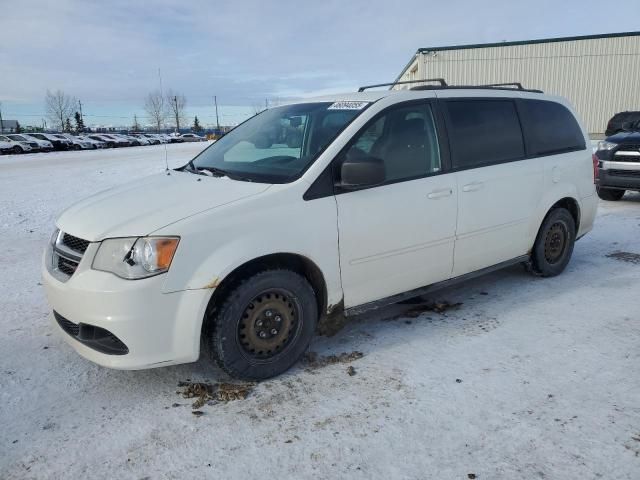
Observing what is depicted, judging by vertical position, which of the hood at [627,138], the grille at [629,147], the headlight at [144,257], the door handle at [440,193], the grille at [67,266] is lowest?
the grille at [67,266]

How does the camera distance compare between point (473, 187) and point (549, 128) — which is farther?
point (549, 128)

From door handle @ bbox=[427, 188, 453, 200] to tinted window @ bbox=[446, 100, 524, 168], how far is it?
0.25 metres

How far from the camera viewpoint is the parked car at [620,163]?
29.3 ft

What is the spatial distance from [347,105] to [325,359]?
6.12 ft

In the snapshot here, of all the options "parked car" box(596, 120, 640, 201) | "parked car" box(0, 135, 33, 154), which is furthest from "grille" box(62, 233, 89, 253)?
"parked car" box(0, 135, 33, 154)

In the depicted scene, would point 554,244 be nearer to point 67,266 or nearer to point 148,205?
point 148,205

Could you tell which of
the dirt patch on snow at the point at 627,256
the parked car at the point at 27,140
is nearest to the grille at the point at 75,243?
the dirt patch on snow at the point at 627,256

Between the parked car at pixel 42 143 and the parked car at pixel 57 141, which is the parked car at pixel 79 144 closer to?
the parked car at pixel 57 141

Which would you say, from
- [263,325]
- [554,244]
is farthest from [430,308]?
[263,325]

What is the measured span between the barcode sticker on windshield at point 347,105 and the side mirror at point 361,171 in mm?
556

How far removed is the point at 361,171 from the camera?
10.9 ft

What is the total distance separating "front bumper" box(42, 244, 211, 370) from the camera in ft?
9.26

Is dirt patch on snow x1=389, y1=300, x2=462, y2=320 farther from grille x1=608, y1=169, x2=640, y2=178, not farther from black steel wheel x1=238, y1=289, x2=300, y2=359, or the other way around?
grille x1=608, y1=169, x2=640, y2=178

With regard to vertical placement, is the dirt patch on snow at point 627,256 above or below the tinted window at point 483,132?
below
